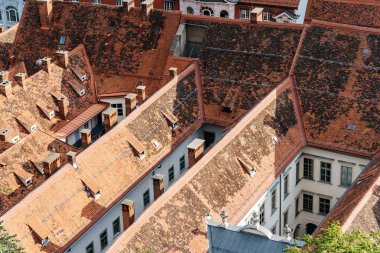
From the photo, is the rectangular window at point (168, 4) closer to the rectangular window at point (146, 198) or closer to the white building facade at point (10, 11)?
the white building facade at point (10, 11)

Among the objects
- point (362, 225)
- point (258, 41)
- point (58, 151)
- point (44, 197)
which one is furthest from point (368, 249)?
point (258, 41)

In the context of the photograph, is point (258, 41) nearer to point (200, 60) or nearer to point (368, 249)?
point (200, 60)

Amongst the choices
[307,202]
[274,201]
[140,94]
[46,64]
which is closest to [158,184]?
[274,201]

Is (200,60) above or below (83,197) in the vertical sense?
above

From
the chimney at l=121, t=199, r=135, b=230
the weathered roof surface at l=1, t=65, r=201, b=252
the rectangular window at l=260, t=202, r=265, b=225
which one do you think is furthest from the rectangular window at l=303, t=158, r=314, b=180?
the chimney at l=121, t=199, r=135, b=230

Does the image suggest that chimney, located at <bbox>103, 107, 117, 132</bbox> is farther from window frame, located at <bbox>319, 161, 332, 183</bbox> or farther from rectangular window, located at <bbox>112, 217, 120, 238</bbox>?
window frame, located at <bbox>319, 161, 332, 183</bbox>

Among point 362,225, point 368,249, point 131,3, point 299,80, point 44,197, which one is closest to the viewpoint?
point 368,249

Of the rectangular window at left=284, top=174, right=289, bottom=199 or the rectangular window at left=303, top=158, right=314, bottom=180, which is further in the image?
the rectangular window at left=303, top=158, right=314, bottom=180

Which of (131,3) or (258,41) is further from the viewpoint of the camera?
(131,3)
